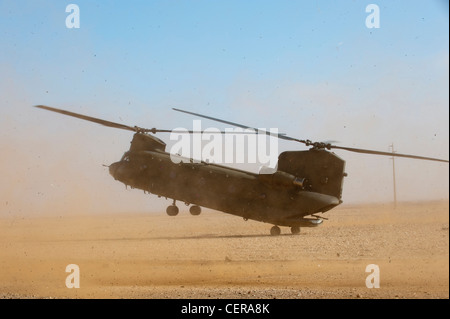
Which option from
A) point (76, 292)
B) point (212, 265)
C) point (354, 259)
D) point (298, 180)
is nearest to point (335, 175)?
point (298, 180)

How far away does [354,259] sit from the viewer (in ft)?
66.2

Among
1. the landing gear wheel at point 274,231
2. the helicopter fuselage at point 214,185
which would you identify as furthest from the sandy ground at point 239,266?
the helicopter fuselage at point 214,185

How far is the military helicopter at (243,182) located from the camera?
79.4 ft

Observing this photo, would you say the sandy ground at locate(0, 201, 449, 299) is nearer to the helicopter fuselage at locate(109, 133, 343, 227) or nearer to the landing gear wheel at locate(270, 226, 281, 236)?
the landing gear wheel at locate(270, 226, 281, 236)

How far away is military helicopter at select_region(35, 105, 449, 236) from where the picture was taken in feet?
79.4

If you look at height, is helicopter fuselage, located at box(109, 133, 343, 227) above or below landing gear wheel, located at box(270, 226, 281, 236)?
above

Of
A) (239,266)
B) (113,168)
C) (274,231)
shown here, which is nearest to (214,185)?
(113,168)

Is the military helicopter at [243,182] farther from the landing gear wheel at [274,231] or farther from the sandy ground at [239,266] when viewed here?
the landing gear wheel at [274,231]

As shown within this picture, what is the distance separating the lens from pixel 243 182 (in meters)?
25.1

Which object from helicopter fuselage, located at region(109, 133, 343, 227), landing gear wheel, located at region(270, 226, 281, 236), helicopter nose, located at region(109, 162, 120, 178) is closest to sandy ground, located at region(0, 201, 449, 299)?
landing gear wheel, located at region(270, 226, 281, 236)

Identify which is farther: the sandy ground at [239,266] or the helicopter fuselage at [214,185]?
the helicopter fuselage at [214,185]

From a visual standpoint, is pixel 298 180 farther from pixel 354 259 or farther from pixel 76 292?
pixel 76 292
